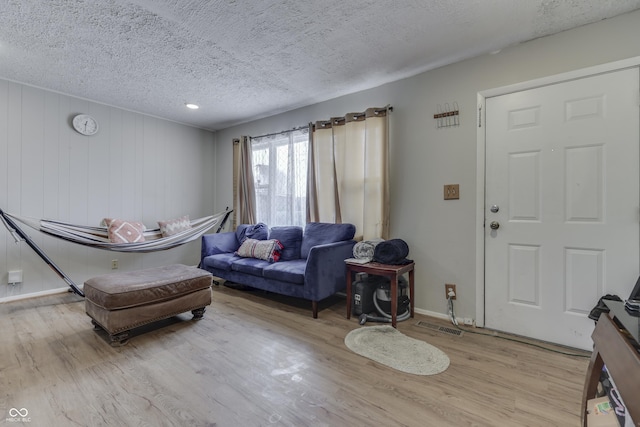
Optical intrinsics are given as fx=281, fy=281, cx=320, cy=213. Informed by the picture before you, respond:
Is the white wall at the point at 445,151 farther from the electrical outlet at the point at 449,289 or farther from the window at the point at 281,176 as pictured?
the window at the point at 281,176

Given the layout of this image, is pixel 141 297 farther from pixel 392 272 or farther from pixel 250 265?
pixel 392 272

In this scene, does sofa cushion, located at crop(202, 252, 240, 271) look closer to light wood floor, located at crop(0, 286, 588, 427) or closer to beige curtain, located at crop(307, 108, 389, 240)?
light wood floor, located at crop(0, 286, 588, 427)

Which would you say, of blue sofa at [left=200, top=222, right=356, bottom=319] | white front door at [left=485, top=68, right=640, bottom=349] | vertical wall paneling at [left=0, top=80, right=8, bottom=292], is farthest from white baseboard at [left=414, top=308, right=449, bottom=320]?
vertical wall paneling at [left=0, top=80, right=8, bottom=292]

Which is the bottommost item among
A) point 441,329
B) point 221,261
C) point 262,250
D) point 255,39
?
point 441,329

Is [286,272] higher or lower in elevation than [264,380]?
higher

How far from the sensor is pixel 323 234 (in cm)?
303

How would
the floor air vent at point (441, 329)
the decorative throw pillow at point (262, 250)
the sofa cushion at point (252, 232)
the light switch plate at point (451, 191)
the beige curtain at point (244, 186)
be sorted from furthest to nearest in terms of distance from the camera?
1. the beige curtain at point (244, 186)
2. the sofa cushion at point (252, 232)
3. the decorative throw pillow at point (262, 250)
4. the light switch plate at point (451, 191)
5. the floor air vent at point (441, 329)

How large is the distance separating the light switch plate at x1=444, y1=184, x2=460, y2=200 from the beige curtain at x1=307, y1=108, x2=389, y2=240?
0.53 m

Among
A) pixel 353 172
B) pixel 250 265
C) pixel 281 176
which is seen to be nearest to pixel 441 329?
pixel 353 172

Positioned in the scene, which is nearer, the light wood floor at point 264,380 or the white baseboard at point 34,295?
the light wood floor at point 264,380

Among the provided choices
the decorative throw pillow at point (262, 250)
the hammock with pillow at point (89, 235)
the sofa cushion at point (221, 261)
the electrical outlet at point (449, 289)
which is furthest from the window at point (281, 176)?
the electrical outlet at point (449, 289)

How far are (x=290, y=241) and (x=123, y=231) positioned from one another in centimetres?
195

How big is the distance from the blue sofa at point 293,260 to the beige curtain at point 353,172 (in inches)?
8.2

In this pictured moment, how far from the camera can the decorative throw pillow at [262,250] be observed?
3084mm
